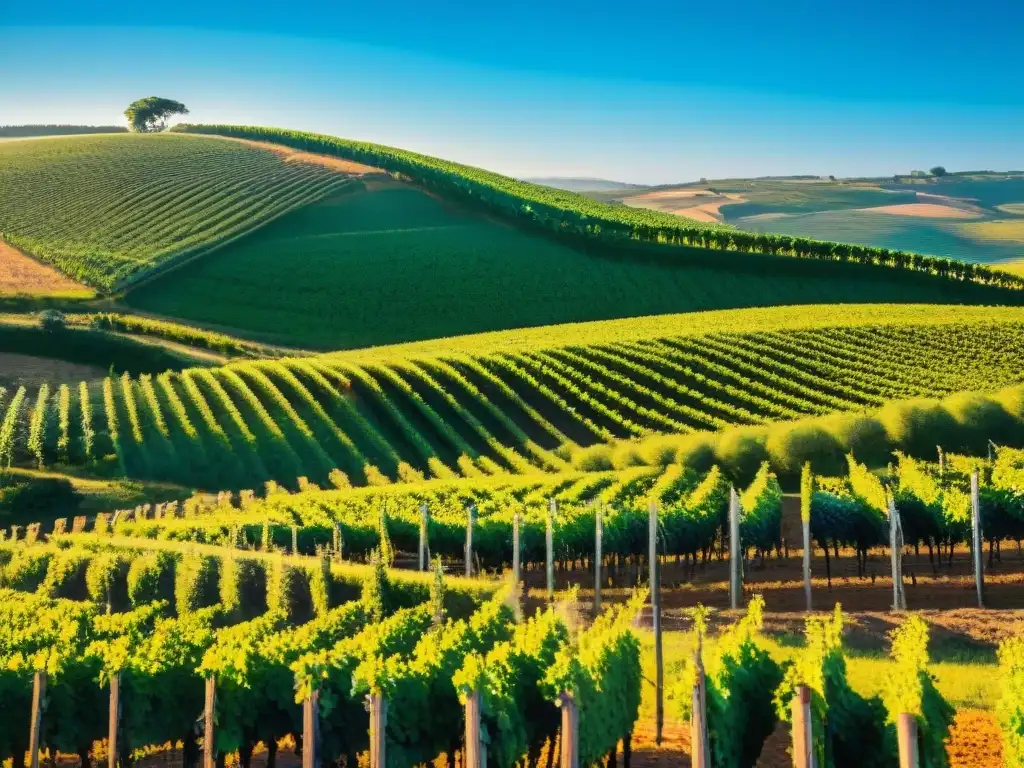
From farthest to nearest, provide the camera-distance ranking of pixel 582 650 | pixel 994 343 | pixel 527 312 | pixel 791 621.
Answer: pixel 527 312, pixel 994 343, pixel 791 621, pixel 582 650

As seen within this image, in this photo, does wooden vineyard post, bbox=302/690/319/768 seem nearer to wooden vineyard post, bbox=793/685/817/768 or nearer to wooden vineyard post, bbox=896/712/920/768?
wooden vineyard post, bbox=793/685/817/768

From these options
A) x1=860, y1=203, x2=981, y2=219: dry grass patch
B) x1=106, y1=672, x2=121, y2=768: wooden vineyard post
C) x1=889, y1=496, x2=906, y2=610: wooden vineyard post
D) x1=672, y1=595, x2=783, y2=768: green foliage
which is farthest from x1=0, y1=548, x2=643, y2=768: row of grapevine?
x1=860, y1=203, x2=981, y2=219: dry grass patch

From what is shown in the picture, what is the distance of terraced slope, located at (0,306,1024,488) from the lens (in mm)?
41000

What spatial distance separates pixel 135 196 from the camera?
3762 inches

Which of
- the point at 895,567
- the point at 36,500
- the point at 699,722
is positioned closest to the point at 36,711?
the point at 699,722

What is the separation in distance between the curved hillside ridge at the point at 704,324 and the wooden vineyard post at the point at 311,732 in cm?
4019

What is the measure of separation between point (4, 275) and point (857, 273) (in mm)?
53252

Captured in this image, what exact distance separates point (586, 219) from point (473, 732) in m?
75.4

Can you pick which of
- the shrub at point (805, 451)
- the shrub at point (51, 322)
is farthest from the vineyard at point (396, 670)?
the shrub at point (51, 322)

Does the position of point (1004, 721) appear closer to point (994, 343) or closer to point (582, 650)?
point (582, 650)

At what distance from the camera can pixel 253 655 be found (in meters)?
14.0

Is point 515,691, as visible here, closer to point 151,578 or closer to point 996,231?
point 151,578

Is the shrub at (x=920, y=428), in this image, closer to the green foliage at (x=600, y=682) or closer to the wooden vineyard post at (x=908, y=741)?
the green foliage at (x=600, y=682)

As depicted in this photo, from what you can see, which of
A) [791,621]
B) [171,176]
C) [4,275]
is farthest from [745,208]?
[791,621]
